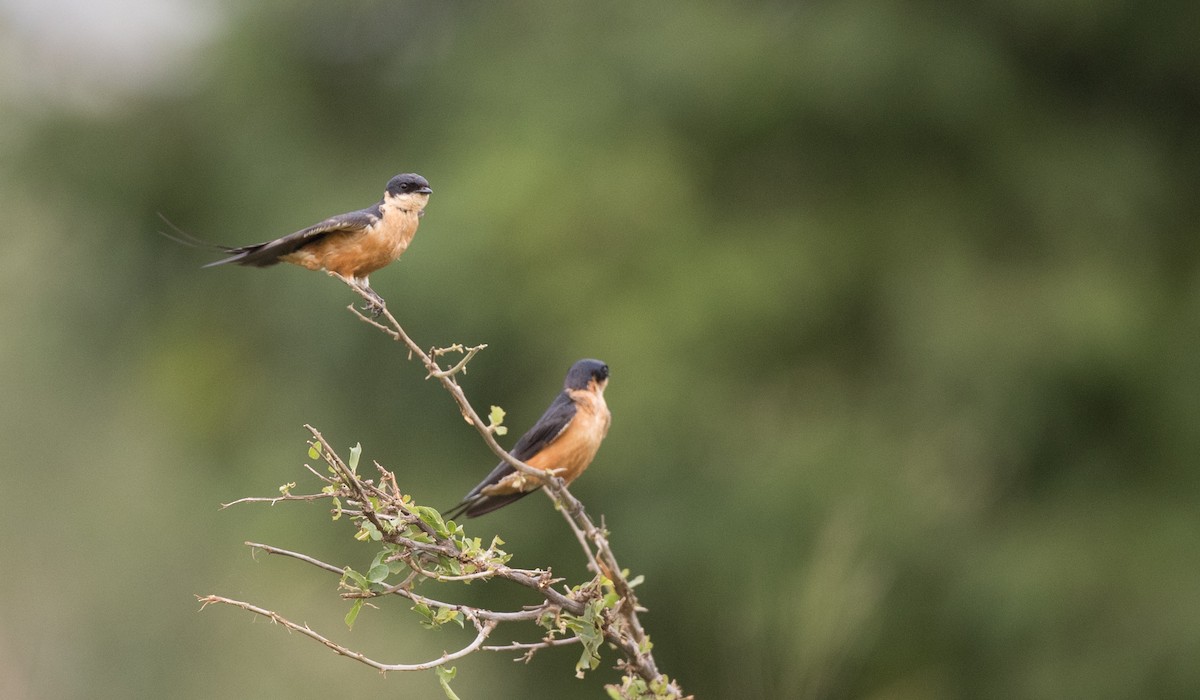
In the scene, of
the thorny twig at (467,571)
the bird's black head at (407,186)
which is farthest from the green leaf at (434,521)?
the bird's black head at (407,186)

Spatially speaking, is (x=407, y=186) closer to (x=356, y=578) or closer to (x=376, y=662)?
(x=356, y=578)

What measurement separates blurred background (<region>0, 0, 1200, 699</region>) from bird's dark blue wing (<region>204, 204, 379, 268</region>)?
379cm

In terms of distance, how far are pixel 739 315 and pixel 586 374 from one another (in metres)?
4.80

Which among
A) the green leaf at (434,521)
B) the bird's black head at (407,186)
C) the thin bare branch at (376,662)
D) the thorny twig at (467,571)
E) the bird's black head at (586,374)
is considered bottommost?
the thin bare branch at (376,662)

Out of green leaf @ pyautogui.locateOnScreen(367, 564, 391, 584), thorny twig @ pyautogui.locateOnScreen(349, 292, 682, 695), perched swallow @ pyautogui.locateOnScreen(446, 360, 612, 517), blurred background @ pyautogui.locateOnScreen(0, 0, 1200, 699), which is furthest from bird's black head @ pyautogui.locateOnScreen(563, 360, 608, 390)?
blurred background @ pyautogui.locateOnScreen(0, 0, 1200, 699)

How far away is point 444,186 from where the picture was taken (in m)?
8.76

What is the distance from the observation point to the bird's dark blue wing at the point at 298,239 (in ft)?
8.39

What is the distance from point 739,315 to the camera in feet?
26.1

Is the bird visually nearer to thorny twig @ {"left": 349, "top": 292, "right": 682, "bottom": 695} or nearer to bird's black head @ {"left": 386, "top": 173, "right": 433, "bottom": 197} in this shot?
bird's black head @ {"left": 386, "top": 173, "right": 433, "bottom": 197}

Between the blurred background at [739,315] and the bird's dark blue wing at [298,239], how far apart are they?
3.79m

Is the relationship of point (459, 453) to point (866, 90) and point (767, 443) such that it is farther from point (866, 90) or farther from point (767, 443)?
point (866, 90)

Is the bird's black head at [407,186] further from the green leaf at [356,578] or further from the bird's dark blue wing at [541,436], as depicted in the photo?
the green leaf at [356,578]

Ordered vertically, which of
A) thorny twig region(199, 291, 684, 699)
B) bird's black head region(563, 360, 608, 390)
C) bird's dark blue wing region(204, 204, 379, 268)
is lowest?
thorny twig region(199, 291, 684, 699)

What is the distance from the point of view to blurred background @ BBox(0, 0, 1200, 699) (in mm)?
7477
